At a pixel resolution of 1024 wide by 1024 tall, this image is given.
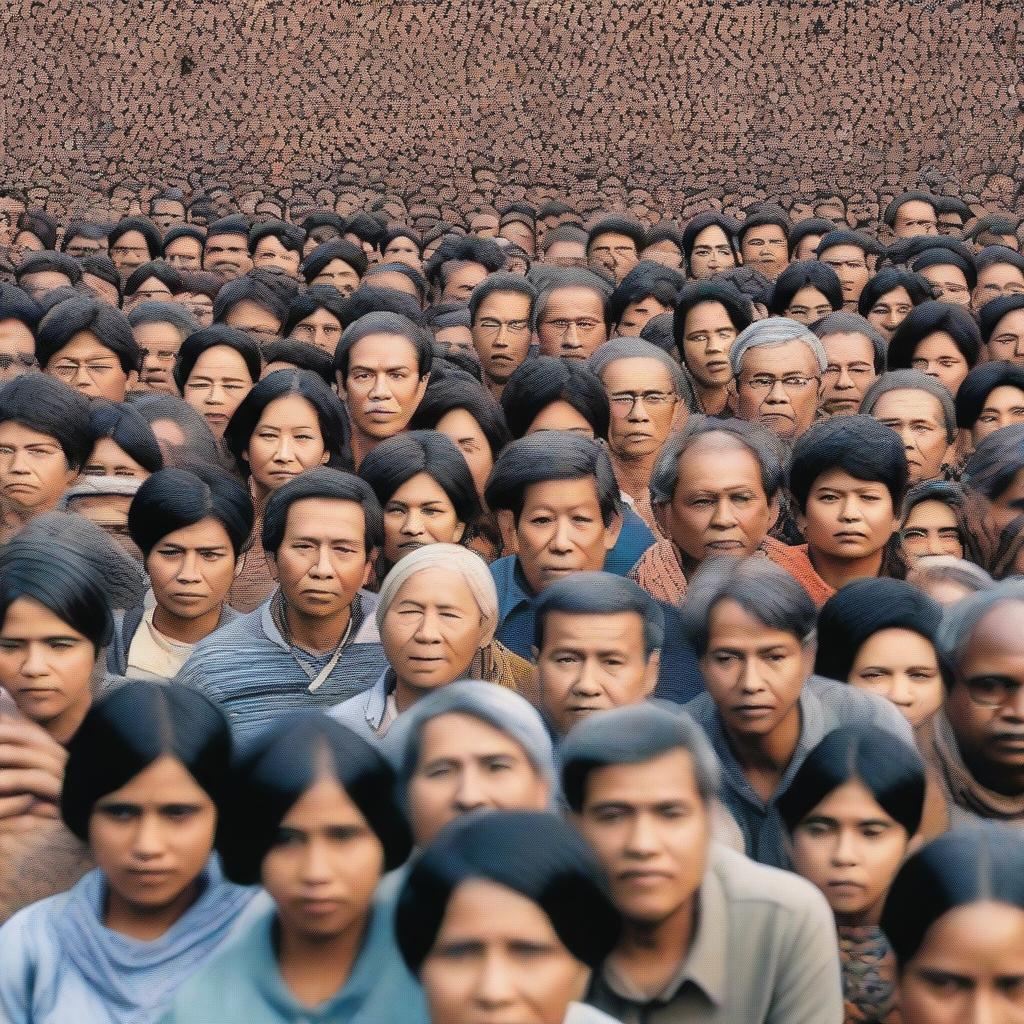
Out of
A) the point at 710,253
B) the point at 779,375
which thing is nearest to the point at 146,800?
the point at 779,375

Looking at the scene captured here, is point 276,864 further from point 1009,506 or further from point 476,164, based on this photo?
point 476,164

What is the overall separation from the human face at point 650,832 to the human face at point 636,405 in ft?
9.89

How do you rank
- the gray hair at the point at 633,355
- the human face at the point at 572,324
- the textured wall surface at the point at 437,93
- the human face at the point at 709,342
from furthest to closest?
1. the textured wall surface at the point at 437,93
2. the human face at the point at 572,324
3. the human face at the point at 709,342
4. the gray hair at the point at 633,355

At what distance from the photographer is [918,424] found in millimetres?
5902

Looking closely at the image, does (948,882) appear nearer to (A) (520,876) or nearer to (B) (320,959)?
(A) (520,876)

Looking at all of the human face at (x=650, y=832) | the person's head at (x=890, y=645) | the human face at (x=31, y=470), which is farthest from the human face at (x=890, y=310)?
the human face at (x=650, y=832)

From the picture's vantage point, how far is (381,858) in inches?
121

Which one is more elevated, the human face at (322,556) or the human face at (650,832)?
the human face at (322,556)

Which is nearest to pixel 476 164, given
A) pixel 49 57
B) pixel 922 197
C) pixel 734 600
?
pixel 49 57

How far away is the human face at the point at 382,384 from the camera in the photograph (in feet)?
20.2

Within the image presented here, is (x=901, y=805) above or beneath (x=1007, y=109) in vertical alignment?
beneath

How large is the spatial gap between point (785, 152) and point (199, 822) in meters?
14.8

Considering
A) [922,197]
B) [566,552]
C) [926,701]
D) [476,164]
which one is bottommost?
[926,701]

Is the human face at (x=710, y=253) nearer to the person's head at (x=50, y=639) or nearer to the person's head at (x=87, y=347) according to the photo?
the person's head at (x=87, y=347)
